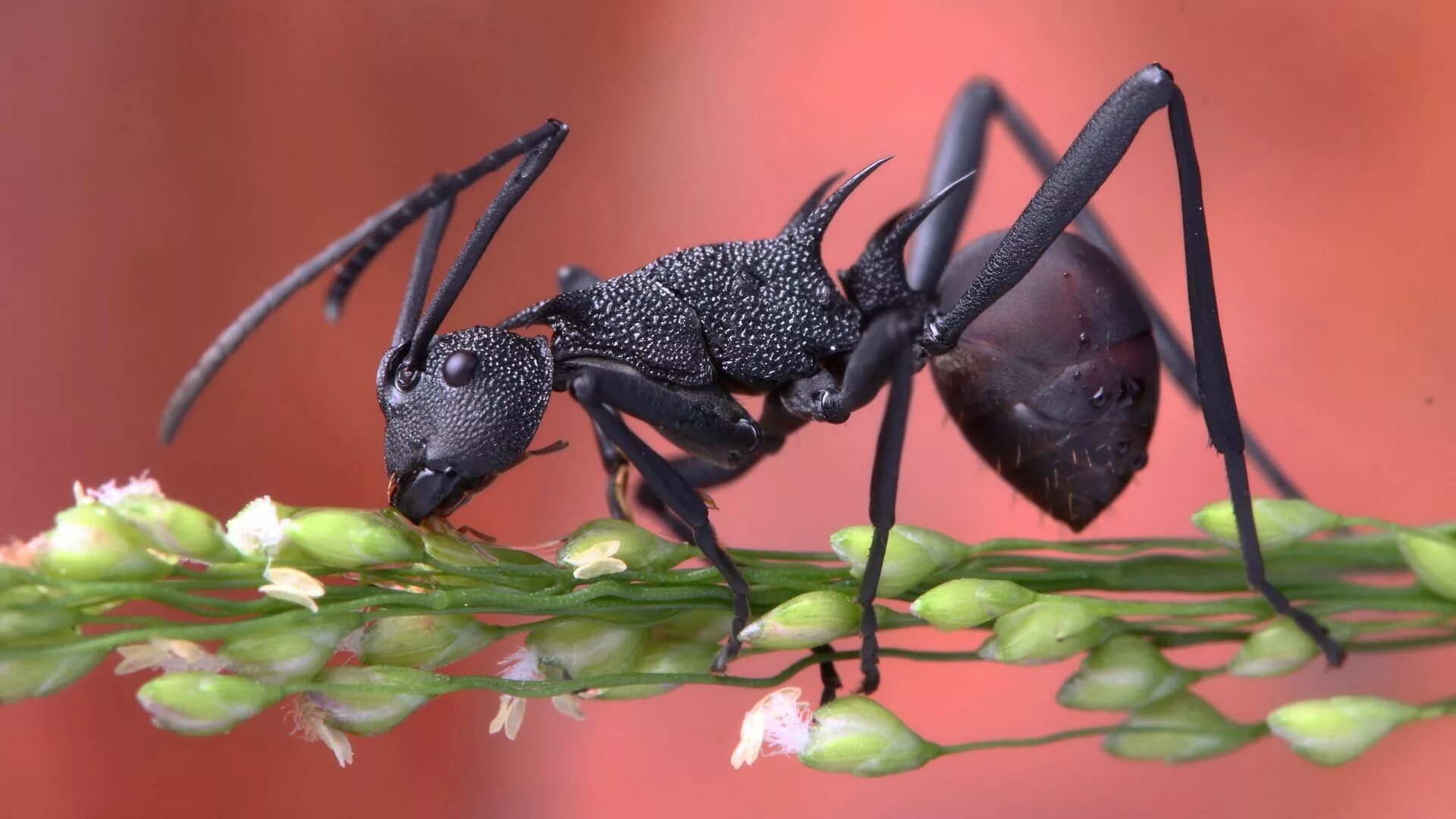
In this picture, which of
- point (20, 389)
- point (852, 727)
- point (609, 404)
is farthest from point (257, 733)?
point (852, 727)

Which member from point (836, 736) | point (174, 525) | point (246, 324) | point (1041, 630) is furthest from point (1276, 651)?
point (246, 324)

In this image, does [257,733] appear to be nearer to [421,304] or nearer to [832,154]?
[421,304]

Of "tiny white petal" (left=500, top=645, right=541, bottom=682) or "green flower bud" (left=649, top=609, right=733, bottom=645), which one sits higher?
"green flower bud" (left=649, top=609, right=733, bottom=645)

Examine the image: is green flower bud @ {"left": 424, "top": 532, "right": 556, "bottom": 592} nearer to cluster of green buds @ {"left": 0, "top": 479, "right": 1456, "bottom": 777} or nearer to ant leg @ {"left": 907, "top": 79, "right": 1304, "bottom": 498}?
cluster of green buds @ {"left": 0, "top": 479, "right": 1456, "bottom": 777}

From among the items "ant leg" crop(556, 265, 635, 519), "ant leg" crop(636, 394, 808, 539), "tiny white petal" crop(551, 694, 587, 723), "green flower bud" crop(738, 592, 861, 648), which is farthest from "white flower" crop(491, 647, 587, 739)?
"ant leg" crop(636, 394, 808, 539)

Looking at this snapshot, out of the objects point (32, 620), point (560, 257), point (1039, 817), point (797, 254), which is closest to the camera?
point (32, 620)

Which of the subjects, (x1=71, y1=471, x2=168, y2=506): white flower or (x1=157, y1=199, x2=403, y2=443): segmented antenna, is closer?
(x1=71, y1=471, x2=168, y2=506): white flower
